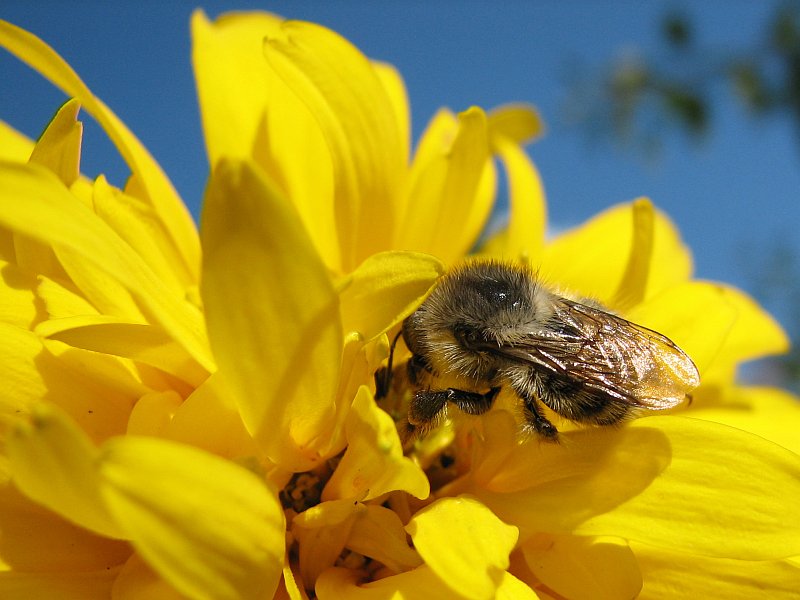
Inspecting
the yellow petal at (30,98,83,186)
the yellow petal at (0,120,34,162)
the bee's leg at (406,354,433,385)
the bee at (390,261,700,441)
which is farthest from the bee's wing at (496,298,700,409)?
the yellow petal at (0,120,34,162)

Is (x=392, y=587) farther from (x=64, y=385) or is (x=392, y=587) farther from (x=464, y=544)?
(x=64, y=385)

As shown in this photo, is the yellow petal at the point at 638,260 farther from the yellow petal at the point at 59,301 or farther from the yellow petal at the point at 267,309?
the yellow petal at the point at 59,301

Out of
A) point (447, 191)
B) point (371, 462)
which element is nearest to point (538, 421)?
point (371, 462)

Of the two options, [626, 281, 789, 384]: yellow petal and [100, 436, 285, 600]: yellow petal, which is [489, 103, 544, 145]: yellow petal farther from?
[100, 436, 285, 600]: yellow petal

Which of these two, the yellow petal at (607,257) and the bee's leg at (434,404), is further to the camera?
the yellow petal at (607,257)

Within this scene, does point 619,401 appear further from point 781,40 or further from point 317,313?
point 781,40

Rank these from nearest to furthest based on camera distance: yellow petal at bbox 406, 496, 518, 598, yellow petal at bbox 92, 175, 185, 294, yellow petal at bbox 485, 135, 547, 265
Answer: yellow petal at bbox 406, 496, 518, 598 → yellow petal at bbox 92, 175, 185, 294 → yellow petal at bbox 485, 135, 547, 265

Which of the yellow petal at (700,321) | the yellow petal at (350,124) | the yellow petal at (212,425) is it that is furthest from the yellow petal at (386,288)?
the yellow petal at (700,321)
